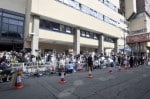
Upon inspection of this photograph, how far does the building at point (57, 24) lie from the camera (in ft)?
79.9

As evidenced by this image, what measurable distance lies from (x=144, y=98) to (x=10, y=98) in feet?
18.4

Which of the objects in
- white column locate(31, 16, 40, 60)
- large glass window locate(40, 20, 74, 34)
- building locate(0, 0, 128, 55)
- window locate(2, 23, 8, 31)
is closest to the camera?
window locate(2, 23, 8, 31)

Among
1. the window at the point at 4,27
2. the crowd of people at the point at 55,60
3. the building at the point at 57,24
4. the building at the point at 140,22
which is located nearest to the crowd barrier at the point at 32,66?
the crowd of people at the point at 55,60

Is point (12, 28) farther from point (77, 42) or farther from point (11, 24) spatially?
point (77, 42)

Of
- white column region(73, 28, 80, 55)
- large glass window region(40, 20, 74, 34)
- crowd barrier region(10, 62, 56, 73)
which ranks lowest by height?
crowd barrier region(10, 62, 56, 73)

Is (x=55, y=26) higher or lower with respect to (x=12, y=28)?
higher

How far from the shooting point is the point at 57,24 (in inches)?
1161

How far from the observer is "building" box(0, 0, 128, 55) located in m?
24.4

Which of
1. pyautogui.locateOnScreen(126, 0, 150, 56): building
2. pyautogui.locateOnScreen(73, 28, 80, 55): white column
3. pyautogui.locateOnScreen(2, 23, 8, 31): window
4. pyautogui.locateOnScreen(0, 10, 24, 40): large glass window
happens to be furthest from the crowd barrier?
pyautogui.locateOnScreen(126, 0, 150, 56): building

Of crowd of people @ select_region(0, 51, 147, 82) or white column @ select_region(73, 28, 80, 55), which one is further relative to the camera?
white column @ select_region(73, 28, 80, 55)

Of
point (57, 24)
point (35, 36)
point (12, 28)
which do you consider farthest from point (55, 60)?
point (57, 24)

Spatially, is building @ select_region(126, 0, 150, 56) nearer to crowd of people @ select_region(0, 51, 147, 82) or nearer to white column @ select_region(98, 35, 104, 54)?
white column @ select_region(98, 35, 104, 54)

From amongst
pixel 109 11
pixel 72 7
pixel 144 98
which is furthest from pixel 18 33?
pixel 109 11

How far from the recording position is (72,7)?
A: 30906 millimetres
